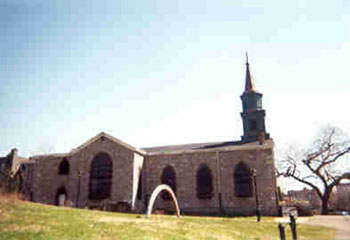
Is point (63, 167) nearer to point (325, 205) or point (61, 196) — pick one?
point (61, 196)

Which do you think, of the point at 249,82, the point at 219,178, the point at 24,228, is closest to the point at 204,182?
the point at 219,178

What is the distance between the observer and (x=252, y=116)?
32.7m

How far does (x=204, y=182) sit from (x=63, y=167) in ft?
51.3

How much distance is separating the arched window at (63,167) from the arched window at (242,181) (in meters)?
18.0

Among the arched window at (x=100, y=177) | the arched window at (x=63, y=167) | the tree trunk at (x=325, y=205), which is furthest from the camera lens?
the tree trunk at (x=325, y=205)

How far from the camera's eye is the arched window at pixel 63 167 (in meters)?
32.2

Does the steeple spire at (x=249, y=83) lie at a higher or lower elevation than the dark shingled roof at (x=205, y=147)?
higher

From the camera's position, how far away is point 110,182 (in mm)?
29453

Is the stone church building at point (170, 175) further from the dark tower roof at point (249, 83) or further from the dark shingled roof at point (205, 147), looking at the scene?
the dark tower roof at point (249, 83)

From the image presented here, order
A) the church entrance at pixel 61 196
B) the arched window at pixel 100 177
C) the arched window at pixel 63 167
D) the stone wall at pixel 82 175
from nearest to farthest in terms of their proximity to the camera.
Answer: the stone wall at pixel 82 175 → the arched window at pixel 100 177 → the church entrance at pixel 61 196 → the arched window at pixel 63 167

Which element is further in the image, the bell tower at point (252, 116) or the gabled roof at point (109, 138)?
the bell tower at point (252, 116)

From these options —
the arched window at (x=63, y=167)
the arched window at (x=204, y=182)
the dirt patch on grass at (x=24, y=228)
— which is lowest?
the dirt patch on grass at (x=24, y=228)

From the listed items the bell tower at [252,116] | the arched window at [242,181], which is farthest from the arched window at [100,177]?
the bell tower at [252,116]

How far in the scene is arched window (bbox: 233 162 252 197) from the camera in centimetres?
2723
